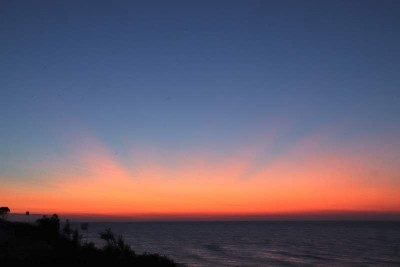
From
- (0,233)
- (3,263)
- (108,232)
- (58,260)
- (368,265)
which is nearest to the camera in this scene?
(3,263)

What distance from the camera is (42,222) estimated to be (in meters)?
48.8

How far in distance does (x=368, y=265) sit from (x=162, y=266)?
2963cm

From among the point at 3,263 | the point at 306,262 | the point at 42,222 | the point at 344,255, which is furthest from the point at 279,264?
the point at 3,263

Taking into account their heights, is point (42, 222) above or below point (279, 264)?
above

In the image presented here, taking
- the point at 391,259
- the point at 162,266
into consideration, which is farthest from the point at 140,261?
the point at 391,259

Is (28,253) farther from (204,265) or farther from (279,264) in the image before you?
(279,264)

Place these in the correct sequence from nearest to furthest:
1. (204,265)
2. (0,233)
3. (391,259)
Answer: (0,233) → (204,265) → (391,259)

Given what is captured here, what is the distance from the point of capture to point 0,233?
3972 centimetres

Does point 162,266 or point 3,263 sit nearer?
point 3,263

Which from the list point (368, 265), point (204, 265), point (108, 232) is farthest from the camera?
point (368, 265)

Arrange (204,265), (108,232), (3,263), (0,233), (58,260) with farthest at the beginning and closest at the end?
(204,265), (0,233), (108,232), (58,260), (3,263)

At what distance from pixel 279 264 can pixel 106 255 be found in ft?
84.4

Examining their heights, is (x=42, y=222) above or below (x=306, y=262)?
above

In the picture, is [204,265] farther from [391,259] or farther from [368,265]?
[391,259]
